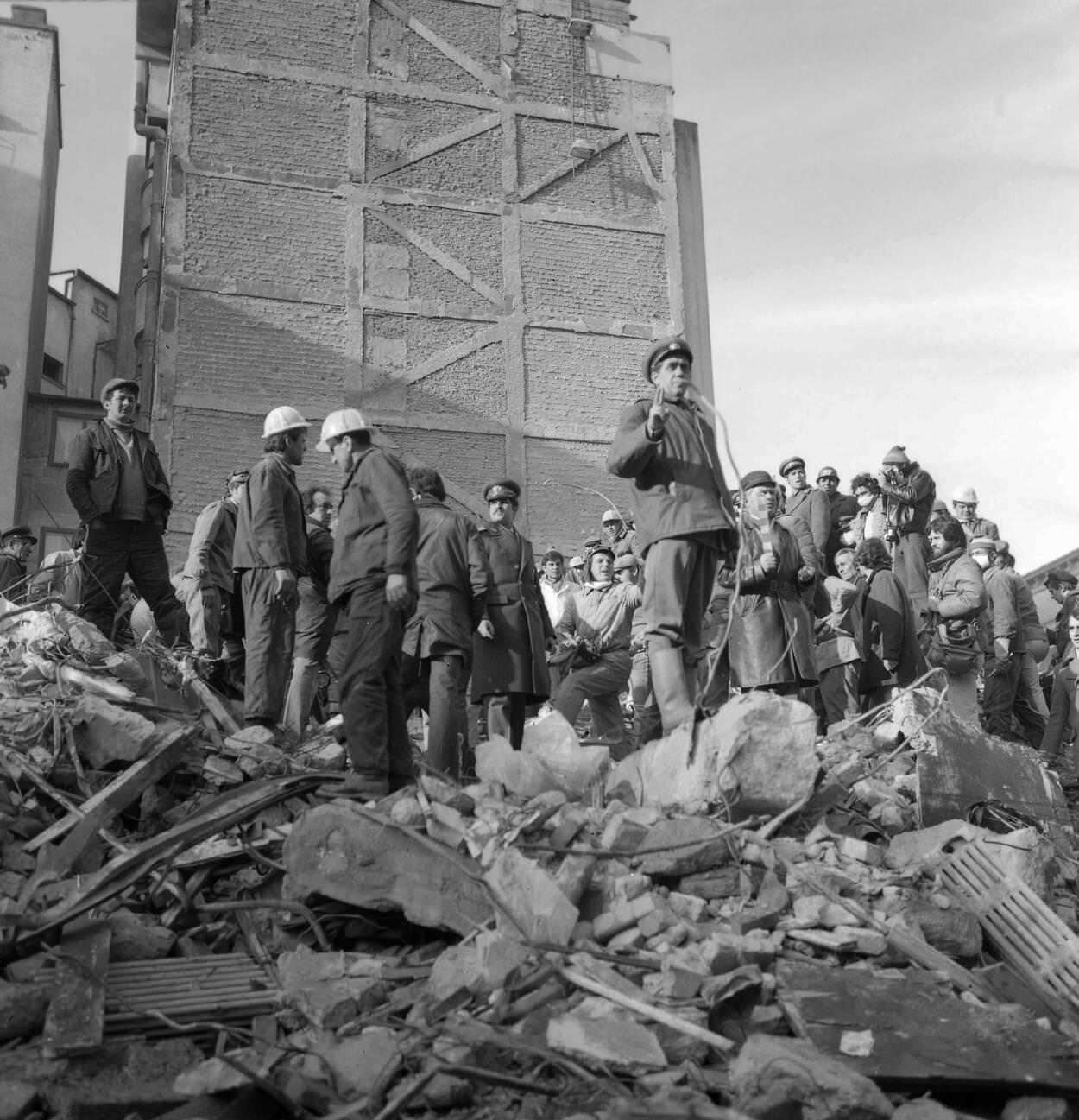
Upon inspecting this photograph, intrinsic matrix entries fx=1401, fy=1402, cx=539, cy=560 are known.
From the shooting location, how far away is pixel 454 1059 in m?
4.22

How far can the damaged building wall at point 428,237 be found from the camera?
792 inches

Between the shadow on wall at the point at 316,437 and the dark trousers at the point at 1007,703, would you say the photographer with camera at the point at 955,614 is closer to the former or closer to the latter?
the dark trousers at the point at 1007,703

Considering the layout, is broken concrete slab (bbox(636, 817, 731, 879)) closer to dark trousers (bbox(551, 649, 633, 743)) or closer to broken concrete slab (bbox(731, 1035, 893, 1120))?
broken concrete slab (bbox(731, 1035, 893, 1120))

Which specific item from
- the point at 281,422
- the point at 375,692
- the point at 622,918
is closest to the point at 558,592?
the point at 281,422

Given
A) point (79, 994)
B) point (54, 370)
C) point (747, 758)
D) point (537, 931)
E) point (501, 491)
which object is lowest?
point (79, 994)

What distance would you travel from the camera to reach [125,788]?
6.47 meters

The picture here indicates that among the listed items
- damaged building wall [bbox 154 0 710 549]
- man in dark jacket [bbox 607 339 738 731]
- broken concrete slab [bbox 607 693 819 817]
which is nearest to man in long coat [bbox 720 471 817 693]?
man in dark jacket [bbox 607 339 738 731]

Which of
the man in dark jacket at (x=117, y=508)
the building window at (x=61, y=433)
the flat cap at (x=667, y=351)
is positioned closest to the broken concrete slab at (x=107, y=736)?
the man in dark jacket at (x=117, y=508)

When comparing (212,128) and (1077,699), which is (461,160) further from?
(1077,699)

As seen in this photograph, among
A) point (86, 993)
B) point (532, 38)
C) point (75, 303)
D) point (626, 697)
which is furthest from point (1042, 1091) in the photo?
point (75, 303)

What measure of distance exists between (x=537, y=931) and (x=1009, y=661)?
7.55m

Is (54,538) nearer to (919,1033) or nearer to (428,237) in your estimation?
(428,237)

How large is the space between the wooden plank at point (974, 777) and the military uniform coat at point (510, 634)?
7.49ft

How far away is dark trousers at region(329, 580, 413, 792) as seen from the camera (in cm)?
632
